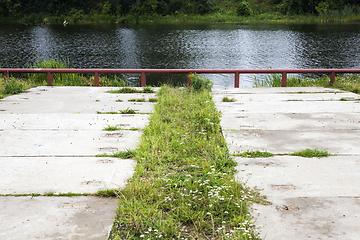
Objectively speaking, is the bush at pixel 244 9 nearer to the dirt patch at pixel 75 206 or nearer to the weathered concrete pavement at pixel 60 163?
the weathered concrete pavement at pixel 60 163

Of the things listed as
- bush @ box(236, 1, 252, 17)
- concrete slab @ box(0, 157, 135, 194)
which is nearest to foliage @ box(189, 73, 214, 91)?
concrete slab @ box(0, 157, 135, 194)

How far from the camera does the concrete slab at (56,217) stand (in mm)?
3260

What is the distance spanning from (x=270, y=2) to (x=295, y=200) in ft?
190

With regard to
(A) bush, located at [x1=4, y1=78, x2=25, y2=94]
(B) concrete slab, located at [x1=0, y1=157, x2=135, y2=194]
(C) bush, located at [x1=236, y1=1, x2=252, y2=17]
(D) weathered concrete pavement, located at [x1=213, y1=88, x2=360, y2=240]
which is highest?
(C) bush, located at [x1=236, y1=1, x2=252, y2=17]

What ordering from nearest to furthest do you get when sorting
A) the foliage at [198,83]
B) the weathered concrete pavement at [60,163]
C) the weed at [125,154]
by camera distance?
the weathered concrete pavement at [60,163]
the weed at [125,154]
the foliage at [198,83]

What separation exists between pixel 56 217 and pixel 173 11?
185 feet

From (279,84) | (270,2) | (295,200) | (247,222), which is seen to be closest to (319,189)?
(295,200)

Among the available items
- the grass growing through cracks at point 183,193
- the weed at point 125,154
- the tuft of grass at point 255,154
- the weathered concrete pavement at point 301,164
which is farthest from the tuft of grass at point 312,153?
the weed at point 125,154

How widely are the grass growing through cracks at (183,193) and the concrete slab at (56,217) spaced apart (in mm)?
170

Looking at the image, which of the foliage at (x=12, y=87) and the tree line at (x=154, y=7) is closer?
the foliage at (x=12, y=87)

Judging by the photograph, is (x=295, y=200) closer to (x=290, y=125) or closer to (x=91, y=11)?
(x=290, y=125)

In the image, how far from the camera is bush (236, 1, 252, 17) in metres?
53.0

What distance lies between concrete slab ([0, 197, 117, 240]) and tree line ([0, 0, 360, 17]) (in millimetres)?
53117

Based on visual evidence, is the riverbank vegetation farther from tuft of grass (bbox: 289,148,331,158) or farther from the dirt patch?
the dirt patch
